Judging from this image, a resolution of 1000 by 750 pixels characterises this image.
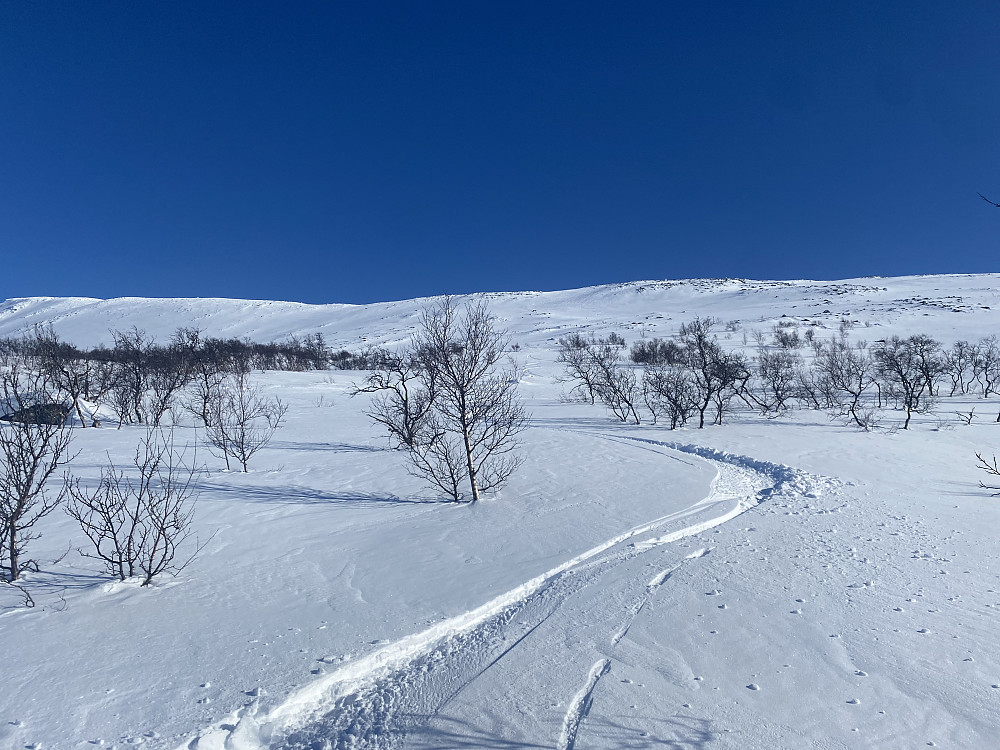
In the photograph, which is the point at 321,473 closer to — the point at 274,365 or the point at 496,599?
the point at 496,599

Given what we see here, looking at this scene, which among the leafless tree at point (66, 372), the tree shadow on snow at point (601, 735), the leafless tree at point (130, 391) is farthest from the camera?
the leafless tree at point (130, 391)

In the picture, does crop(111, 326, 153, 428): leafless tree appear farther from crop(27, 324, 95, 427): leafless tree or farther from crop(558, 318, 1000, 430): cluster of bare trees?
crop(558, 318, 1000, 430): cluster of bare trees

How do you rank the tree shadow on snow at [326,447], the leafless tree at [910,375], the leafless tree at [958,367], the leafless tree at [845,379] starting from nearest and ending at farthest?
1. the tree shadow on snow at [326,447]
2. the leafless tree at [910,375]
3. the leafless tree at [845,379]
4. the leafless tree at [958,367]

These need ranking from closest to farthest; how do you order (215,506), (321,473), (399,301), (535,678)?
(535,678)
(215,506)
(321,473)
(399,301)

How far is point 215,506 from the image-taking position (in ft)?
37.7

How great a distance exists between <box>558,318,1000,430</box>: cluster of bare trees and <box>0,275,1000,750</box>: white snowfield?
13480mm

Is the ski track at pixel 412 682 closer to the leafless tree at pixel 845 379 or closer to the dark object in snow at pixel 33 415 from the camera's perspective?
the dark object in snow at pixel 33 415

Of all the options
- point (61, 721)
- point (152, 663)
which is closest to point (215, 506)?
point (152, 663)

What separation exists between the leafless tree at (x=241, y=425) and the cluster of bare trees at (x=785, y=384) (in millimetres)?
19366

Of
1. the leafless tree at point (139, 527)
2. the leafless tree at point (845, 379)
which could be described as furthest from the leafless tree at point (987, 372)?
the leafless tree at point (139, 527)

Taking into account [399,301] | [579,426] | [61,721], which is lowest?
[579,426]

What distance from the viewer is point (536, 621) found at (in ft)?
20.3

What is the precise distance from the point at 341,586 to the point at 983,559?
10.3m

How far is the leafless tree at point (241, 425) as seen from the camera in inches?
615
